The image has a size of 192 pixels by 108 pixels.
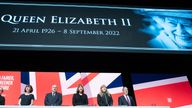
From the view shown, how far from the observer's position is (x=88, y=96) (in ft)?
16.0

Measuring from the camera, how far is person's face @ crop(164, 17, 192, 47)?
519 cm

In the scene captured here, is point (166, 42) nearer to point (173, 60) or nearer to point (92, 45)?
point (173, 60)

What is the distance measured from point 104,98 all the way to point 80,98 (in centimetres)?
33

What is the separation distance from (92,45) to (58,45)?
1.60 ft

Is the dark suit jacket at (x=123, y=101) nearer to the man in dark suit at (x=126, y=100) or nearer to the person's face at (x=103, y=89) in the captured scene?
the man in dark suit at (x=126, y=100)

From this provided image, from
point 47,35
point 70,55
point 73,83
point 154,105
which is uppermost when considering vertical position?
point 47,35

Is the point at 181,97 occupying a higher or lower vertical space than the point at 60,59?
lower

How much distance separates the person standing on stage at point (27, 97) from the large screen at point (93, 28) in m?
0.59

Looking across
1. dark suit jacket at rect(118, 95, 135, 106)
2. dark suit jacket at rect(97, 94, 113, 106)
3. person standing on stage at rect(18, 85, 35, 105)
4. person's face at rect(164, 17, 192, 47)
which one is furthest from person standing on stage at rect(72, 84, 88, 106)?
person's face at rect(164, 17, 192, 47)

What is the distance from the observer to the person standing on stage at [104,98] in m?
4.74

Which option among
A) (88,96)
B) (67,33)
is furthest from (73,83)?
(67,33)

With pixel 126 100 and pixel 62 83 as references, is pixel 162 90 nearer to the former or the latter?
pixel 126 100

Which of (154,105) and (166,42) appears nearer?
(154,105)

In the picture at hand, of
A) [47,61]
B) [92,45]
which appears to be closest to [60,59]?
[47,61]
